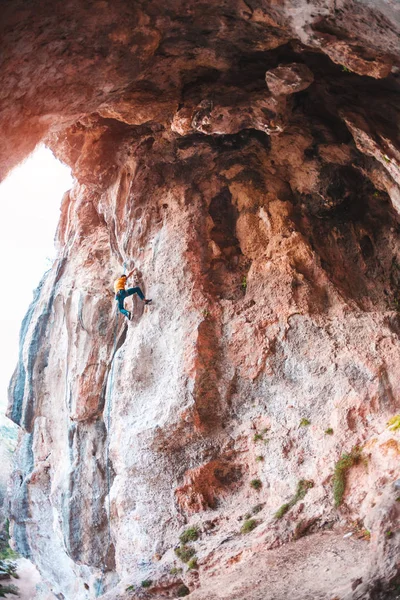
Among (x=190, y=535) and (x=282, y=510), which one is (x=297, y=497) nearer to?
(x=282, y=510)

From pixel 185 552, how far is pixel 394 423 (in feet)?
17.4

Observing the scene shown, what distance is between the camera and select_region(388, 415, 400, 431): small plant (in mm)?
10250

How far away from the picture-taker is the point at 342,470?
35.4ft

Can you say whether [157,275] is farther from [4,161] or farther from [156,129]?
[4,161]

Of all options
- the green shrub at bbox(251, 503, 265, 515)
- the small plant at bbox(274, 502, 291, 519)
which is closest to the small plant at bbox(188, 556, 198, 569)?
the green shrub at bbox(251, 503, 265, 515)

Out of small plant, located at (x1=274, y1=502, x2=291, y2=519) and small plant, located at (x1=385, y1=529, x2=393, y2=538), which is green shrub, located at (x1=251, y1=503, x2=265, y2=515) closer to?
small plant, located at (x1=274, y1=502, x2=291, y2=519)

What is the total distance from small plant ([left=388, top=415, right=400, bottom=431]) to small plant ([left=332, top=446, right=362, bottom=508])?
83 centimetres

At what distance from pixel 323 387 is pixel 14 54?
349 inches

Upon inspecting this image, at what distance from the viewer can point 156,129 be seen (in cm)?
1411

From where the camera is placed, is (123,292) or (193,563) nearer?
(193,563)

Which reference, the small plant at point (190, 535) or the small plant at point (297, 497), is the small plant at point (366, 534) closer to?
the small plant at point (297, 497)

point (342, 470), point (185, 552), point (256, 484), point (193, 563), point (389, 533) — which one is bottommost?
point (185, 552)

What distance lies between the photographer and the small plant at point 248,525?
11.5 meters

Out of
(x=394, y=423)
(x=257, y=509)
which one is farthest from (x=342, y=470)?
(x=257, y=509)
